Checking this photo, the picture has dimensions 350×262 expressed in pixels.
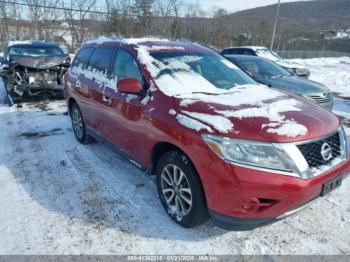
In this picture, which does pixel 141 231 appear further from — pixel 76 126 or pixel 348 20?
pixel 348 20

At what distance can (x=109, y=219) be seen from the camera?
3252mm

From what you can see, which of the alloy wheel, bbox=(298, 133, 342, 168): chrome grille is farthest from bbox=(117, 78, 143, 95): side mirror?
bbox=(298, 133, 342, 168): chrome grille

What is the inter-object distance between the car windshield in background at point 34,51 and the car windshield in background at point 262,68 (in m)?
5.57

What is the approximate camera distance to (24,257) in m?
2.71

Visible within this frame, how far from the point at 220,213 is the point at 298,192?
656 mm

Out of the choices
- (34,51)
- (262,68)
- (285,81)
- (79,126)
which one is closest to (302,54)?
(262,68)

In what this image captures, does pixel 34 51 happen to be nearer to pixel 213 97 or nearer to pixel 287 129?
pixel 213 97

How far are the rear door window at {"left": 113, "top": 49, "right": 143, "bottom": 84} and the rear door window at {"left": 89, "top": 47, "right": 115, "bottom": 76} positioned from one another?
226 millimetres

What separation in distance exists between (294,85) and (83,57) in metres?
4.52

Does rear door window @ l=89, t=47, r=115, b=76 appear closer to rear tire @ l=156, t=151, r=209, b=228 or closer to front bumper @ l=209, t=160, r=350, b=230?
rear tire @ l=156, t=151, r=209, b=228

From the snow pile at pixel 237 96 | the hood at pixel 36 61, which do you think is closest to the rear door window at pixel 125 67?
the snow pile at pixel 237 96

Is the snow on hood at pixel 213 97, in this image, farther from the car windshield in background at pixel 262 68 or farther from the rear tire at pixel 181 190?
the car windshield in background at pixel 262 68

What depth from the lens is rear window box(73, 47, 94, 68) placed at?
16.6 feet

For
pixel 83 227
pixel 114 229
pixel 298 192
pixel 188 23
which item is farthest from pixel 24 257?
pixel 188 23
